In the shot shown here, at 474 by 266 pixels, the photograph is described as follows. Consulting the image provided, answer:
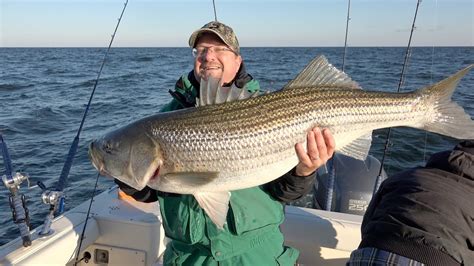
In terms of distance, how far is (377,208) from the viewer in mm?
2332

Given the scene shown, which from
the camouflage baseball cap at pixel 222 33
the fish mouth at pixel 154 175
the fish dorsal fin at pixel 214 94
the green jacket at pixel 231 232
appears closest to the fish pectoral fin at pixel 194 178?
the fish mouth at pixel 154 175

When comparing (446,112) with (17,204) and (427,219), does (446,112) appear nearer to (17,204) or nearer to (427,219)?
(427,219)

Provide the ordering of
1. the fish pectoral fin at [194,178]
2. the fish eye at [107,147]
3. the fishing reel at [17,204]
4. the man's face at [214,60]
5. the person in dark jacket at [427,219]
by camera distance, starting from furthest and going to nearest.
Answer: the fishing reel at [17,204], the man's face at [214,60], the fish eye at [107,147], the fish pectoral fin at [194,178], the person in dark jacket at [427,219]

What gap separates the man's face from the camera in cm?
326

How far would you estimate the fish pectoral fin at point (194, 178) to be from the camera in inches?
107

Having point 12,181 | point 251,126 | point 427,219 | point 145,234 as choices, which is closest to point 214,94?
point 251,126

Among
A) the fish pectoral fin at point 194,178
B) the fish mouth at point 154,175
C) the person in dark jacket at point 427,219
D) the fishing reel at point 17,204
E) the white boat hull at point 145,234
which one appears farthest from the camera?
the white boat hull at point 145,234

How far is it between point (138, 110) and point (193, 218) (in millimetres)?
14290

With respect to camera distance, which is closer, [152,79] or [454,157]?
[454,157]

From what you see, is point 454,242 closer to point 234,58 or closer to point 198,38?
point 234,58

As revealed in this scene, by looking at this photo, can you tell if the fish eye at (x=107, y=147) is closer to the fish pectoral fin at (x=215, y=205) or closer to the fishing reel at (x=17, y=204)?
the fish pectoral fin at (x=215, y=205)

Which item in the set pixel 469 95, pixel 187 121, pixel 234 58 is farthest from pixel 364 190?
pixel 469 95

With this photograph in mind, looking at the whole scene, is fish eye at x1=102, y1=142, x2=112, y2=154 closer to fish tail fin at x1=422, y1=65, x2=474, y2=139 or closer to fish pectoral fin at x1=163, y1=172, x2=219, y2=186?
fish pectoral fin at x1=163, y1=172, x2=219, y2=186

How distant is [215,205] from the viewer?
108 inches
